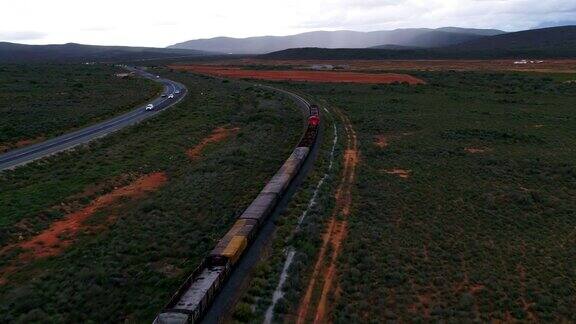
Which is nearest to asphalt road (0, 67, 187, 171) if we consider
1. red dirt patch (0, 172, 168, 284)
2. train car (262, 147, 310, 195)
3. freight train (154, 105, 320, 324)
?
red dirt patch (0, 172, 168, 284)

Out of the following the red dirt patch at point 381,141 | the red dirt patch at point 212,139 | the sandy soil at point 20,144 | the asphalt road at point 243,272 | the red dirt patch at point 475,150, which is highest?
the red dirt patch at point 381,141

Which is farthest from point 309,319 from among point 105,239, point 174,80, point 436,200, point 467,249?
point 174,80

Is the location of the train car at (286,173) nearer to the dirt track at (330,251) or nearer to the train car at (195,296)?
the dirt track at (330,251)

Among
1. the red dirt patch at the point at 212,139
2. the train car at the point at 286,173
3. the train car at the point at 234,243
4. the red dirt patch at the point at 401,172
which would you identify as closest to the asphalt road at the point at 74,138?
the red dirt patch at the point at 212,139

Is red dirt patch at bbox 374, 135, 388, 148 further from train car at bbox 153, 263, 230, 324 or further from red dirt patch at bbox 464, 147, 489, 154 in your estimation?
train car at bbox 153, 263, 230, 324

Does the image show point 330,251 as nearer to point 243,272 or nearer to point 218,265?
point 243,272

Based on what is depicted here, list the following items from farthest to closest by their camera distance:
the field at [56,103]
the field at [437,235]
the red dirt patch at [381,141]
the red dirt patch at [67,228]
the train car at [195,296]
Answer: the field at [56,103] → the red dirt patch at [381,141] → the red dirt patch at [67,228] → the field at [437,235] → the train car at [195,296]
